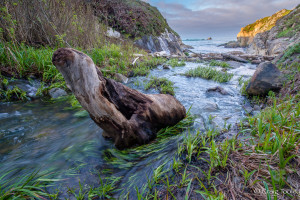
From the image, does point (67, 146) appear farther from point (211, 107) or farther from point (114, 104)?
point (211, 107)

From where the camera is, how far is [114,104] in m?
2.16

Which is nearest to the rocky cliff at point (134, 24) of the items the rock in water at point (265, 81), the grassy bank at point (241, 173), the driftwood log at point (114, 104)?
the rock in water at point (265, 81)

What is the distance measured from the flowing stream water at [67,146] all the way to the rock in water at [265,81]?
37.0 inches

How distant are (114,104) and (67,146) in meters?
1.07

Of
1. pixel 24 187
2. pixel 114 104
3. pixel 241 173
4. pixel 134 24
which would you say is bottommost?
pixel 24 187

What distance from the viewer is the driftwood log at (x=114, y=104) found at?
1.83 meters

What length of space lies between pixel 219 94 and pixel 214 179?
420 cm

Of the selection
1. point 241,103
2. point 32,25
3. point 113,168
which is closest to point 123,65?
point 32,25

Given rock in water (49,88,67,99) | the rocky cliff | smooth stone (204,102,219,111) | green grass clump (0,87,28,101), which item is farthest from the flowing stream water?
the rocky cliff

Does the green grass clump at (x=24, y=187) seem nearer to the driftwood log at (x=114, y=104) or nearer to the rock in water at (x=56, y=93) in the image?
the driftwood log at (x=114, y=104)

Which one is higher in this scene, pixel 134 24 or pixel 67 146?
pixel 134 24

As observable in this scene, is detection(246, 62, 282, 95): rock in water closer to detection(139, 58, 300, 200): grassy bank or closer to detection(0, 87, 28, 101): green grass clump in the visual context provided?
detection(139, 58, 300, 200): grassy bank

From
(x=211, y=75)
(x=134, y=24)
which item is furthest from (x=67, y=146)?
(x=134, y=24)

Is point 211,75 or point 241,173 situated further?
point 211,75
